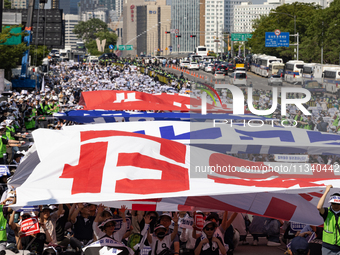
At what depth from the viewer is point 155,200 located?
8.56 m

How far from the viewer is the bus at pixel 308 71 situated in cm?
5950

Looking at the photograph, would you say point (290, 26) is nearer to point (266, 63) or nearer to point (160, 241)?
point (266, 63)

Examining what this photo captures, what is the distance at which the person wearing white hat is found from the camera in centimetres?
720

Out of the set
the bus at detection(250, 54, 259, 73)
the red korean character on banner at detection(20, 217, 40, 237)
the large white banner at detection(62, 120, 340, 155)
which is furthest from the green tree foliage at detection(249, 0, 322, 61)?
the red korean character on banner at detection(20, 217, 40, 237)

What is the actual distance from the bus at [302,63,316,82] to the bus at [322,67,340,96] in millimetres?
5987

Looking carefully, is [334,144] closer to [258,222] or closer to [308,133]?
[308,133]

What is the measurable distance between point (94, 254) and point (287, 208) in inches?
122

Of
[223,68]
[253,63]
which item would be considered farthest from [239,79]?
[253,63]

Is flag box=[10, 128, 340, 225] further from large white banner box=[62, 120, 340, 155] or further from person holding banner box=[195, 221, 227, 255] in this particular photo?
large white banner box=[62, 120, 340, 155]

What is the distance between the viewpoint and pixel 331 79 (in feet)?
163

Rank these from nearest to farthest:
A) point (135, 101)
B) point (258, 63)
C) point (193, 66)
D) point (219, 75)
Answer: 1. point (135, 101)
2. point (219, 75)
3. point (258, 63)
4. point (193, 66)

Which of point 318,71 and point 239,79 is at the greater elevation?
point 318,71

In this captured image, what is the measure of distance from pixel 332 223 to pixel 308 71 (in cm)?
5603

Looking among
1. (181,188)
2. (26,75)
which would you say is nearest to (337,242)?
(181,188)
